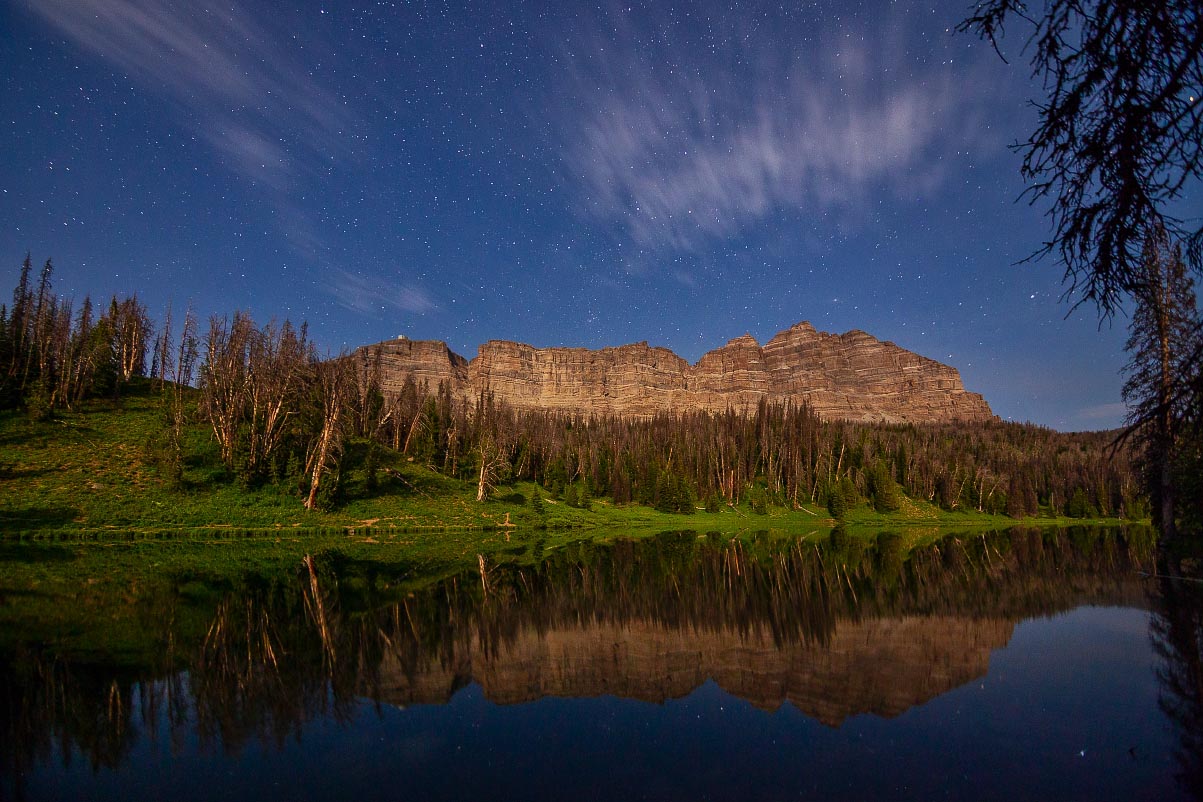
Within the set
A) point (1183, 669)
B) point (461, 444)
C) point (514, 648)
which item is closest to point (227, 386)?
point (461, 444)

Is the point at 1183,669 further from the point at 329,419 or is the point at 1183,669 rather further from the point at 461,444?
the point at 461,444

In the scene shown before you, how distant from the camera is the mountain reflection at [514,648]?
26.9ft

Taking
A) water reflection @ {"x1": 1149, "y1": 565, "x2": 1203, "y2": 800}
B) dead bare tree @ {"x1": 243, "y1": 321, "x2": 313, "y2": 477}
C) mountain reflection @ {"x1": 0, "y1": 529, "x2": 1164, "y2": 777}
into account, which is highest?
dead bare tree @ {"x1": 243, "y1": 321, "x2": 313, "y2": 477}

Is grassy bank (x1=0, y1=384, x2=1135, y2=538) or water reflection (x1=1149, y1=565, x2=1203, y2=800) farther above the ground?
grassy bank (x1=0, y1=384, x2=1135, y2=538)

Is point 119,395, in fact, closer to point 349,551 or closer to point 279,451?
point 279,451

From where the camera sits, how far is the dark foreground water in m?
6.54

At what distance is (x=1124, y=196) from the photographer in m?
5.36

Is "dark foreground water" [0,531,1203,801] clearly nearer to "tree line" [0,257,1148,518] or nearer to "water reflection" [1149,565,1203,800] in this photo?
"water reflection" [1149,565,1203,800]

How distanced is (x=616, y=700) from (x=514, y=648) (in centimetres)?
356

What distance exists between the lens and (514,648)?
1202cm

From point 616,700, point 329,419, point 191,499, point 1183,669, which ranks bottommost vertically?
point 616,700

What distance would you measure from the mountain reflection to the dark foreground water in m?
0.07

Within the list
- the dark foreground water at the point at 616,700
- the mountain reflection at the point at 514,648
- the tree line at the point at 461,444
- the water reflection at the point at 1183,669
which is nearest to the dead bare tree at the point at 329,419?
the tree line at the point at 461,444

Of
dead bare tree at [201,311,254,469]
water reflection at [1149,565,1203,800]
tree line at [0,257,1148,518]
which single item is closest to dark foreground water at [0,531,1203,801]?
water reflection at [1149,565,1203,800]
